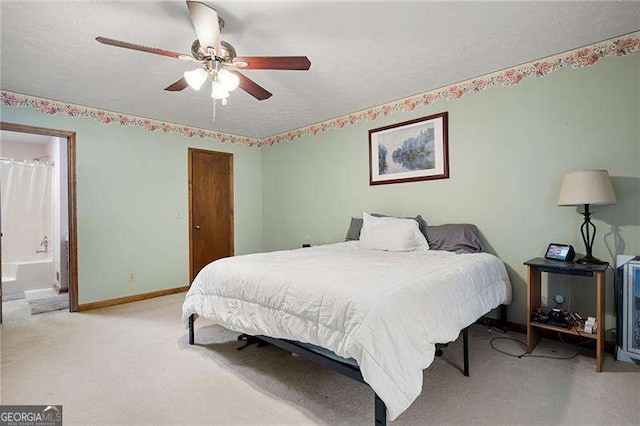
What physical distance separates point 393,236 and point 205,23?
225cm

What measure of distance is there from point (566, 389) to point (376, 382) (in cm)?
136

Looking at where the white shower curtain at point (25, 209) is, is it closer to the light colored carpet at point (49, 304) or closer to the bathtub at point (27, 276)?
the bathtub at point (27, 276)

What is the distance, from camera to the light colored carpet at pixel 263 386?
1636 mm

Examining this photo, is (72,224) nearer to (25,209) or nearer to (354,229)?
(25,209)

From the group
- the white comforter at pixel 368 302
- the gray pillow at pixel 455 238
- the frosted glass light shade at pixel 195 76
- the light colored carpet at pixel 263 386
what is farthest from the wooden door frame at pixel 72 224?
the gray pillow at pixel 455 238

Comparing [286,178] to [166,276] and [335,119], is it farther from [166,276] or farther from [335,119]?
[166,276]

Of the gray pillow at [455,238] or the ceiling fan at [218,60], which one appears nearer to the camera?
the ceiling fan at [218,60]

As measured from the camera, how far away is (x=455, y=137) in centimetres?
313

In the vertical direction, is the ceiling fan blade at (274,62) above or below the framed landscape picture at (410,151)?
above

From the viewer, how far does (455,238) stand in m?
2.88

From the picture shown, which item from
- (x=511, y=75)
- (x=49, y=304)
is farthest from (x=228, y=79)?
(x=49, y=304)

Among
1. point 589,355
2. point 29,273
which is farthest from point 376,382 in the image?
point 29,273

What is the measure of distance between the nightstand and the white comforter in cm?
22

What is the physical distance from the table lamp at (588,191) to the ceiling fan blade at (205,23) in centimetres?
257
